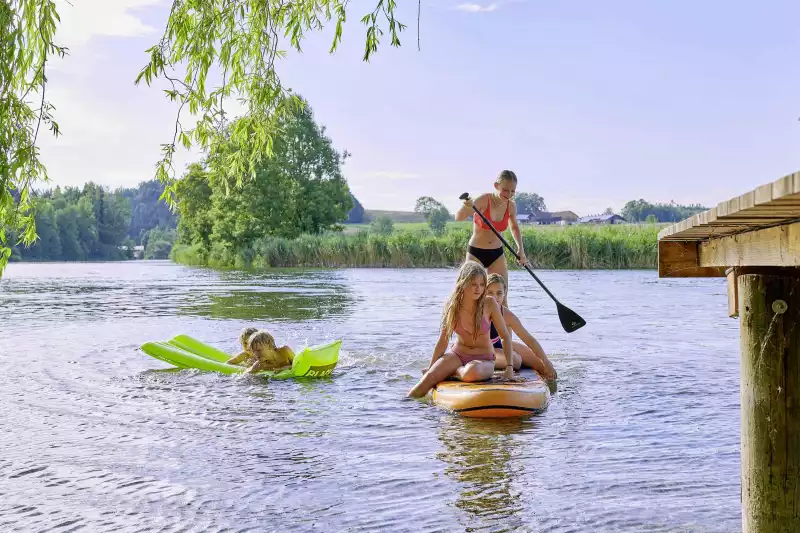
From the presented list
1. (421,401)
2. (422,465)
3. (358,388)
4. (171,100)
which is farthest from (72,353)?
(422,465)

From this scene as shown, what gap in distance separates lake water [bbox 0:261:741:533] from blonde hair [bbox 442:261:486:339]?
65 centimetres

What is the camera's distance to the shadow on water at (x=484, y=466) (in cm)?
425

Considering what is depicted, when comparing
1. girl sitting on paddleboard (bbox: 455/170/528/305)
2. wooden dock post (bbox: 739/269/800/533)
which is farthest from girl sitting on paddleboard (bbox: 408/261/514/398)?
wooden dock post (bbox: 739/269/800/533)

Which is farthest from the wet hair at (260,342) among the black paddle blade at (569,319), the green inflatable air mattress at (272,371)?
the black paddle blade at (569,319)

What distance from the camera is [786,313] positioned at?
3154 mm

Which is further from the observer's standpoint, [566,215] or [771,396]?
[566,215]

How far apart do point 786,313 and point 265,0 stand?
3715mm

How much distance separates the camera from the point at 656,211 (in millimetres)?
67750

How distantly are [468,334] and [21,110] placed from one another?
12.1ft

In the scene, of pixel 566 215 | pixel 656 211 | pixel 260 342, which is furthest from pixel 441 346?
pixel 566 215

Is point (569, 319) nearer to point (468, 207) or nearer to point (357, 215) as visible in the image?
point (468, 207)

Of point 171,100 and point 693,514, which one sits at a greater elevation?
point 171,100

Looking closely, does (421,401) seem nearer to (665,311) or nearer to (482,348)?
(482,348)

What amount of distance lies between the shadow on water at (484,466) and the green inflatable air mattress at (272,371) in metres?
2.32
